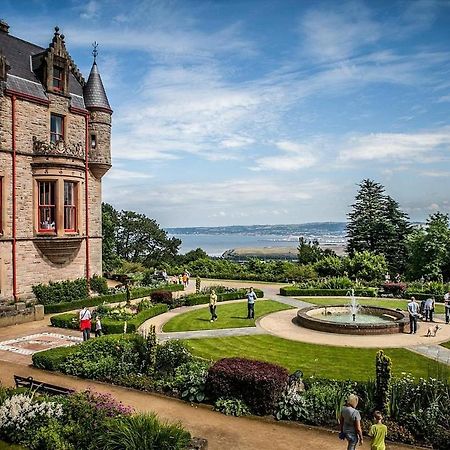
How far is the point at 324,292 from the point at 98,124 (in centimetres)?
2100

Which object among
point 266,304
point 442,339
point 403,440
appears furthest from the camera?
point 266,304

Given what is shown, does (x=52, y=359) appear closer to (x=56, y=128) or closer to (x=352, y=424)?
(x=352, y=424)

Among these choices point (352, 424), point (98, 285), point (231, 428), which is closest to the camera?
point (352, 424)

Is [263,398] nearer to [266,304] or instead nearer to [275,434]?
[275,434]

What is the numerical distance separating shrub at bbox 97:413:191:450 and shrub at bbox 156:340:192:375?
522cm

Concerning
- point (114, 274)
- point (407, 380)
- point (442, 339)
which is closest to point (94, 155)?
point (114, 274)

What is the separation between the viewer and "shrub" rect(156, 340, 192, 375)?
15.3 meters

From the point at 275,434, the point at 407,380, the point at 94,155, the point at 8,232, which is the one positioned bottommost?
the point at 275,434

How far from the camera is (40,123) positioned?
2991cm

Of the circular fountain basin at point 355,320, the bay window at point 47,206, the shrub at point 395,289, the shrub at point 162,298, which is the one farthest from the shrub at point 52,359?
the shrub at point 395,289

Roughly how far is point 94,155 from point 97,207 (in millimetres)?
3703

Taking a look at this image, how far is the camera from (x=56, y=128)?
103 ft

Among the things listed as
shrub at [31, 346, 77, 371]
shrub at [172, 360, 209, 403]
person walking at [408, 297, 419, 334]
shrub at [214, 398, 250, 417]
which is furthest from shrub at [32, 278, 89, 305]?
person walking at [408, 297, 419, 334]

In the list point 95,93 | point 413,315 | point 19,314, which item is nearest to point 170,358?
point 413,315
